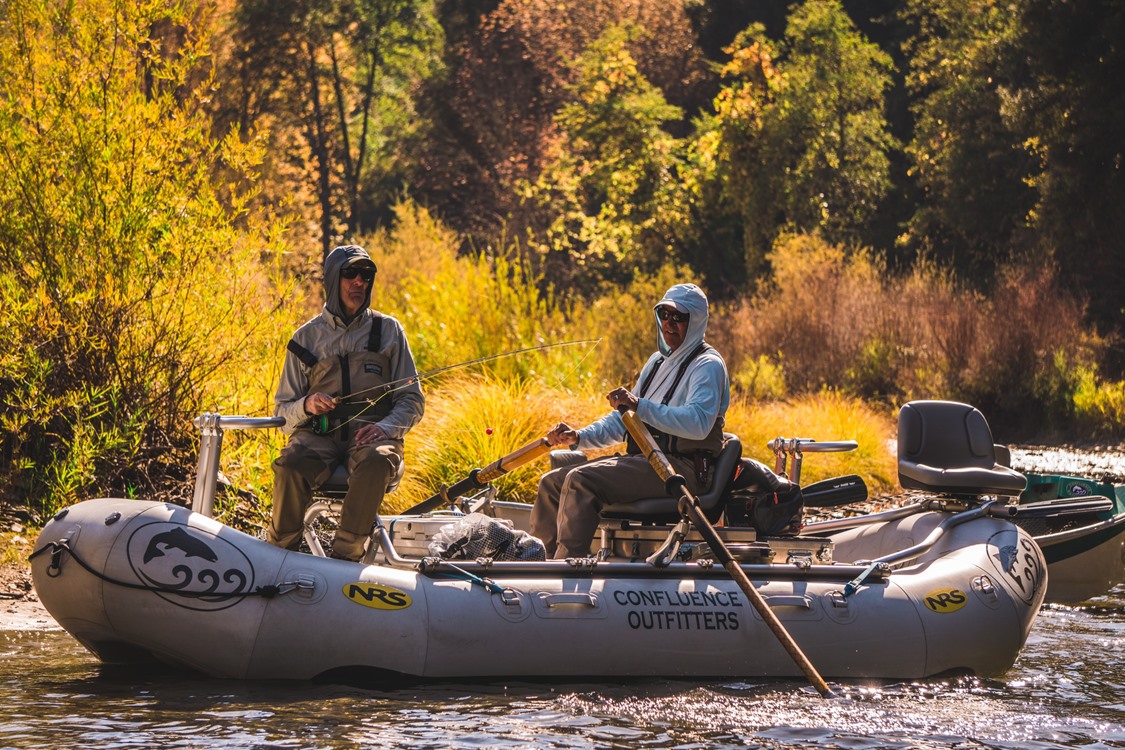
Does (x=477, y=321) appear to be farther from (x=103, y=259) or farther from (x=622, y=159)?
(x=622, y=159)

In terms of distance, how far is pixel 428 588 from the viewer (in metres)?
7.11

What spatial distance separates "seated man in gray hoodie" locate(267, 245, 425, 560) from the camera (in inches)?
284

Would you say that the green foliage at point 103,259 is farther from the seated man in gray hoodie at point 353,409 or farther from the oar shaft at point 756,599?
the oar shaft at point 756,599

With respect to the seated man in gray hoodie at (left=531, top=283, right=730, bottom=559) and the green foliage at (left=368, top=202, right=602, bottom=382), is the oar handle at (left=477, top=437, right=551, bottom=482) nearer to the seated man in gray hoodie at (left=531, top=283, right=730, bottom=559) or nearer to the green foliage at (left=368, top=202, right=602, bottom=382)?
the seated man in gray hoodie at (left=531, top=283, right=730, bottom=559)

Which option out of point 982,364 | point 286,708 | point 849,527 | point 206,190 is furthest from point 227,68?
point 286,708

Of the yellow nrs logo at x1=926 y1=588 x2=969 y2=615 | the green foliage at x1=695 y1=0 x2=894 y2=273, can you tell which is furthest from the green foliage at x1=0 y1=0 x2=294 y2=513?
the green foliage at x1=695 y1=0 x2=894 y2=273

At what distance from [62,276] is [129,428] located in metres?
1.06

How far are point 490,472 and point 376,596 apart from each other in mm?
1444

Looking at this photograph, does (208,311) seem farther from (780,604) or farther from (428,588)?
(780,604)

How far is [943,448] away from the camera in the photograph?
8.69 metres

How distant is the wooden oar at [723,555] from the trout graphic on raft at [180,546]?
2018mm

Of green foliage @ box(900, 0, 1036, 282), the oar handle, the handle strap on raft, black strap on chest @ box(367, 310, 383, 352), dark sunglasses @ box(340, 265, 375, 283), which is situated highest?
green foliage @ box(900, 0, 1036, 282)

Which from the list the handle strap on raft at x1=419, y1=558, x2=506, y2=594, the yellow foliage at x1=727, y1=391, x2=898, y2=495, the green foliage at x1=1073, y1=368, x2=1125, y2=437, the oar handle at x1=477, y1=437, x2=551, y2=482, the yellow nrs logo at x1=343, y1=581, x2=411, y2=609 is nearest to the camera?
the yellow nrs logo at x1=343, y1=581, x2=411, y2=609

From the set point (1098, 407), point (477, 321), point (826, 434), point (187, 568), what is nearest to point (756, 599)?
point (187, 568)
